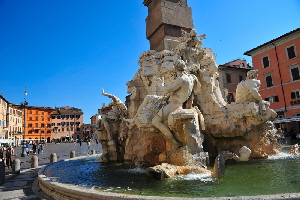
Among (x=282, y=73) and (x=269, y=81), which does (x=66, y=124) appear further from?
(x=282, y=73)

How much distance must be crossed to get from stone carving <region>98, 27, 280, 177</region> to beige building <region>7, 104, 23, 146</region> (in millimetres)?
46115

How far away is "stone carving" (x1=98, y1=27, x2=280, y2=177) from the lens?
19.3ft

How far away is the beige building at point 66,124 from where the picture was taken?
6975 cm

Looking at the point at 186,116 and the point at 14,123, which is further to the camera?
the point at 14,123

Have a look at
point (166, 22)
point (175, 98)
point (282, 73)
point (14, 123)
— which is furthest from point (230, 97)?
point (14, 123)

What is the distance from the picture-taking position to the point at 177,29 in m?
10.4

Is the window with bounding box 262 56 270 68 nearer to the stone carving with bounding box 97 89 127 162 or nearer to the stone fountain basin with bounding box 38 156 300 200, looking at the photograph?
the stone carving with bounding box 97 89 127 162

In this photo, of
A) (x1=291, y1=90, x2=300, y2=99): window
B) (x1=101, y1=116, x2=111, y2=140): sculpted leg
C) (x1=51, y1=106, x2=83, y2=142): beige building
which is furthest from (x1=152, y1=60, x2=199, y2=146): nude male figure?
(x1=51, y1=106, x2=83, y2=142): beige building

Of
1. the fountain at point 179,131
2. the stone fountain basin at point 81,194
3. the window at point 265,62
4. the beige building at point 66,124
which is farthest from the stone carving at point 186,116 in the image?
the beige building at point 66,124

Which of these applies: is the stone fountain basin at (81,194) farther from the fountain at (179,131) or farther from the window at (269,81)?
the window at (269,81)

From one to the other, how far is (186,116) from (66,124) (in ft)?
231

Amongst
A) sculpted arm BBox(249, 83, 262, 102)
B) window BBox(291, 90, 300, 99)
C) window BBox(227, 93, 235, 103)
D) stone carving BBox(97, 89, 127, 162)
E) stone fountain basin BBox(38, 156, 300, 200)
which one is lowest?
stone fountain basin BBox(38, 156, 300, 200)

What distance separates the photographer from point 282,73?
82.0ft

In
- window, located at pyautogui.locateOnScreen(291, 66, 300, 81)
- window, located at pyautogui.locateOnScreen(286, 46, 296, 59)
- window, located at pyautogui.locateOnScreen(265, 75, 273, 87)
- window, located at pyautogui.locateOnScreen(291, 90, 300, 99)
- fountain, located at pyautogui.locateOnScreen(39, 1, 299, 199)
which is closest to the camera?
fountain, located at pyautogui.locateOnScreen(39, 1, 299, 199)
